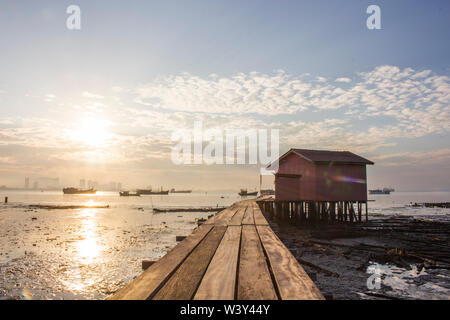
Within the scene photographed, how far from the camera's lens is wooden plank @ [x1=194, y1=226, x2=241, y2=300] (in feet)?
9.05

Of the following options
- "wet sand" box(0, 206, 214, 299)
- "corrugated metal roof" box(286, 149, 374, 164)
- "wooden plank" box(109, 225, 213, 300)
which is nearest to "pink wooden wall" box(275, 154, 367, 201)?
"corrugated metal roof" box(286, 149, 374, 164)

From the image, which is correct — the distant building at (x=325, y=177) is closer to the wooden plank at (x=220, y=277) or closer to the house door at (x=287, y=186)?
the house door at (x=287, y=186)

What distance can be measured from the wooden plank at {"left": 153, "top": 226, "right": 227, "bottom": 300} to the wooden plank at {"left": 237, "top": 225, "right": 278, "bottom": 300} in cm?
47

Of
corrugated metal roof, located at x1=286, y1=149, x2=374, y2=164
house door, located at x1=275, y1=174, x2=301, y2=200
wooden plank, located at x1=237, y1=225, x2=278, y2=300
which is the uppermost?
corrugated metal roof, located at x1=286, y1=149, x2=374, y2=164

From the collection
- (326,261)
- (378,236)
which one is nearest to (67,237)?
(326,261)

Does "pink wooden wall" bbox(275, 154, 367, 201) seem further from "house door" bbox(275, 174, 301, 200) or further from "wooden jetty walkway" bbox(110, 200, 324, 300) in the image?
"wooden jetty walkway" bbox(110, 200, 324, 300)

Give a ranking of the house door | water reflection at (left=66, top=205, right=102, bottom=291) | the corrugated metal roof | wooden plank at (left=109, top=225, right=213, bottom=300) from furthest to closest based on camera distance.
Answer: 1. the house door
2. the corrugated metal roof
3. water reflection at (left=66, top=205, right=102, bottom=291)
4. wooden plank at (left=109, top=225, right=213, bottom=300)

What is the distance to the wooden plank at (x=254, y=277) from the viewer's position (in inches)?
110

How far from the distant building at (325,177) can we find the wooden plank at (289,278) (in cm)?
2215

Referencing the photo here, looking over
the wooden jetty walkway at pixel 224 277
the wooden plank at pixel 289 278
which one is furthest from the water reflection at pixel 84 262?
the wooden plank at pixel 289 278

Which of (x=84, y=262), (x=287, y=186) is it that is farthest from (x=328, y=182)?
(x=84, y=262)

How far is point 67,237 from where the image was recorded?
22625mm

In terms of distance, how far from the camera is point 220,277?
3324mm
